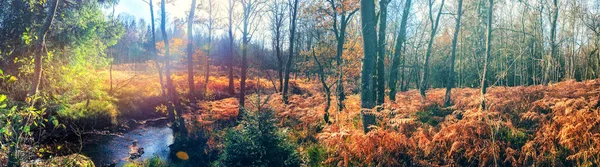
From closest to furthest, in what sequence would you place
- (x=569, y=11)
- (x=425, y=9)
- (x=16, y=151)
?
1. (x=16, y=151)
2. (x=569, y=11)
3. (x=425, y=9)

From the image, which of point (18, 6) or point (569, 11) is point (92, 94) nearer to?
point (18, 6)

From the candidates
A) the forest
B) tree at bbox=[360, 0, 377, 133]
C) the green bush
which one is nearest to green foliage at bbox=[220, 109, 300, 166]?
the forest

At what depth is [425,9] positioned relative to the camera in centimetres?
2384

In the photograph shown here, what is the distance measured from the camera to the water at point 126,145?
10.4 m

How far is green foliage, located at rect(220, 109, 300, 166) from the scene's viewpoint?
20.4 ft

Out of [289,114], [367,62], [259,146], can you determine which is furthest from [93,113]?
[367,62]

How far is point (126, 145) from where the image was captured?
39.9ft

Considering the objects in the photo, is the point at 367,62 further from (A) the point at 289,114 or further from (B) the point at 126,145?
(B) the point at 126,145

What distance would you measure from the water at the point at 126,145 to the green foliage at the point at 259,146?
5332 mm

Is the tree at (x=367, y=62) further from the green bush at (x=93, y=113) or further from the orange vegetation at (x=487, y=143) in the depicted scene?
the green bush at (x=93, y=113)

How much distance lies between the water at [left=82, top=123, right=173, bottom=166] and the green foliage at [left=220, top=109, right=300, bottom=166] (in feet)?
17.5

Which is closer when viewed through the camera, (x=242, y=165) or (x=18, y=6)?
(x=242, y=165)

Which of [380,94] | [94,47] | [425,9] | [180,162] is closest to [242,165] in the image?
[180,162]

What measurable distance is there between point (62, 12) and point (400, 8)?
22076 millimetres
